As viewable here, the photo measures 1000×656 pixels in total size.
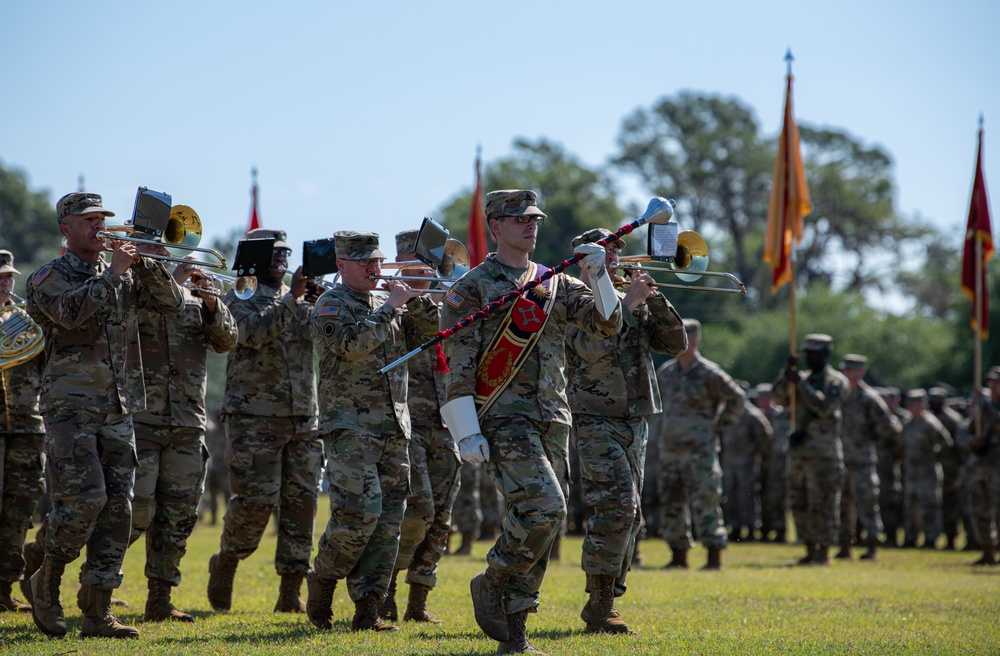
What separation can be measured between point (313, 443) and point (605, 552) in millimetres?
2682

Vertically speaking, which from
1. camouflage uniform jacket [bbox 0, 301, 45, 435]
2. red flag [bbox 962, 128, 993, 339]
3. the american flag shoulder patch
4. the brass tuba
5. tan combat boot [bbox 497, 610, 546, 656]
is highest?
red flag [bbox 962, 128, 993, 339]

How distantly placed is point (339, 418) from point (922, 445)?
48.1 ft

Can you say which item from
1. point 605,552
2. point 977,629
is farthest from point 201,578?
point 977,629

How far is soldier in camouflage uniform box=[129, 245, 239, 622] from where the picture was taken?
8969 millimetres

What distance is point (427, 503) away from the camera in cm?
916

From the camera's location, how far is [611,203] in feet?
212

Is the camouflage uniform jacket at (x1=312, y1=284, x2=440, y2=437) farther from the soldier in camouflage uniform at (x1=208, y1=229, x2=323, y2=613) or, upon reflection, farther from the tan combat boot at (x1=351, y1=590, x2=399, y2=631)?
the tan combat boot at (x1=351, y1=590, x2=399, y2=631)

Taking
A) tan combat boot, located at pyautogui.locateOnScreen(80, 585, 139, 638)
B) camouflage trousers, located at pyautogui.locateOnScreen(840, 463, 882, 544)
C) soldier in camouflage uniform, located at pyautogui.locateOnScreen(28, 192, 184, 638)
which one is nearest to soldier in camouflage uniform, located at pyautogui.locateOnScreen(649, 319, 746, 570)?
camouflage trousers, located at pyautogui.locateOnScreen(840, 463, 882, 544)

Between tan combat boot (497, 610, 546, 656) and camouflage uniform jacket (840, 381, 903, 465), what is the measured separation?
1161cm

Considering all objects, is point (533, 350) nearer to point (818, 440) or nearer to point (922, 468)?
point (818, 440)

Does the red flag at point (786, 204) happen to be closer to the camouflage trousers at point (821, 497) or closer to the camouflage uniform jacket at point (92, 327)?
the camouflage trousers at point (821, 497)

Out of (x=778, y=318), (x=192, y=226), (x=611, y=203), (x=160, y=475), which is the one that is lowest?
(x=160, y=475)

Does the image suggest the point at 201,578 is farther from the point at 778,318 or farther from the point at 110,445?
the point at 778,318

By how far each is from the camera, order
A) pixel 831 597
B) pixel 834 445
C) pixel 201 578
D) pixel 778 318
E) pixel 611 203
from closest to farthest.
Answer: pixel 831 597, pixel 201 578, pixel 834 445, pixel 778 318, pixel 611 203
